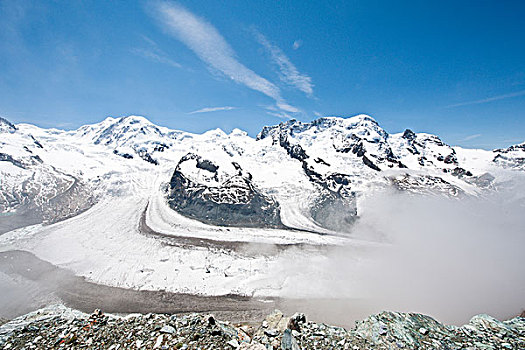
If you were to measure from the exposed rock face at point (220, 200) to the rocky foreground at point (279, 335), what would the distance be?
4147 centimetres

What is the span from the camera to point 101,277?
29891 mm

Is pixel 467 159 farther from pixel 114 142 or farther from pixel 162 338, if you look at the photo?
pixel 114 142

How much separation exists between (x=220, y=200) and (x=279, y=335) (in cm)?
4625

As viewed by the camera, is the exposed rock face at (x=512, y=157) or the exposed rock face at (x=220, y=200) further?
the exposed rock face at (x=512, y=157)

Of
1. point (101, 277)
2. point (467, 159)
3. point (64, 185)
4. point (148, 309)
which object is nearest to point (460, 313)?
point (148, 309)

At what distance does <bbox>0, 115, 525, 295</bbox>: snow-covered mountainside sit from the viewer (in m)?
33.6

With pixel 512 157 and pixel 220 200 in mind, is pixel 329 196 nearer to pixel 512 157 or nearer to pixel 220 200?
pixel 220 200

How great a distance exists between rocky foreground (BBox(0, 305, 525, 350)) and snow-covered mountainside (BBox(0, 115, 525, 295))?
18534 mm

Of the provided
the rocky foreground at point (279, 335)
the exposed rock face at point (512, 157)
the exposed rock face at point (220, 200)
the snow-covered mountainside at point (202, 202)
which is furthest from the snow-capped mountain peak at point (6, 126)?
the exposed rock face at point (512, 157)

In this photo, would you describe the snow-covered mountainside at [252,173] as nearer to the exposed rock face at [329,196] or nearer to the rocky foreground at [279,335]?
the exposed rock face at [329,196]

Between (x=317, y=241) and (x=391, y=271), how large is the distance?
46.4 ft

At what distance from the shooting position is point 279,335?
1077cm

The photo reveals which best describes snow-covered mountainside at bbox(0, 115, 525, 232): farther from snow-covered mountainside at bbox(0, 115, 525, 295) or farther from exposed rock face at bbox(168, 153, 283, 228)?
snow-covered mountainside at bbox(0, 115, 525, 295)

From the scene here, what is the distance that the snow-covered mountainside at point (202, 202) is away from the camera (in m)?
33.6
